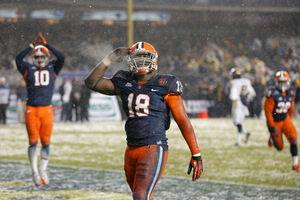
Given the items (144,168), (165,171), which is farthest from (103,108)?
(144,168)

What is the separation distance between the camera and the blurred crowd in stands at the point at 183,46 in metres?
21.5

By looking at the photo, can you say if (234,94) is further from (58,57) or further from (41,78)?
(41,78)

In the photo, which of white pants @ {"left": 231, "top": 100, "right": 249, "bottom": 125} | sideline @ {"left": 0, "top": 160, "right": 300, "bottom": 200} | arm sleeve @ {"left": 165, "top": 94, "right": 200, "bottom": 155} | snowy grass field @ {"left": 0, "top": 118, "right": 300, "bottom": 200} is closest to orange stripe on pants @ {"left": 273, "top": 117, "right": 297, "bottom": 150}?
snowy grass field @ {"left": 0, "top": 118, "right": 300, "bottom": 200}

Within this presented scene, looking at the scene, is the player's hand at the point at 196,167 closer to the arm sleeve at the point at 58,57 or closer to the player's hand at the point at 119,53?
the player's hand at the point at 119,53

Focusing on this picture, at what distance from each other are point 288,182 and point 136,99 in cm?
364

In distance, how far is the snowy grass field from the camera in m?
5.46

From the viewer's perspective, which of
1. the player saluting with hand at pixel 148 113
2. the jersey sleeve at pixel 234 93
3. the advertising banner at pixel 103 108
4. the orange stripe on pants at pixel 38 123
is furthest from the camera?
the advertising banner at pixel 103 108

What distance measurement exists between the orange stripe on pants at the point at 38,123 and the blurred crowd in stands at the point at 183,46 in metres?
13.7

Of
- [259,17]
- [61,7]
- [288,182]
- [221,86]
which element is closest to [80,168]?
[288,182]

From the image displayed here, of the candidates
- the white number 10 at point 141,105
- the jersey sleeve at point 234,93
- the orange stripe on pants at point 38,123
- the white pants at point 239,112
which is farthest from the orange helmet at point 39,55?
the jersey sleeve at point 234,93

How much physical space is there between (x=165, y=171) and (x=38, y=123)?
2.23 meters

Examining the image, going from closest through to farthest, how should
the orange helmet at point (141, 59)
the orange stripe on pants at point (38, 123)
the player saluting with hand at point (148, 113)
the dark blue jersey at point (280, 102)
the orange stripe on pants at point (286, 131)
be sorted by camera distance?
the player saluting with hand at point (148, 113)
the orange helmet at point (141, 59)
the orange stripe on pants at point (38, 123)
the orange stripe on pants at point (286, 131)
the dark blue jersey at point (280, 102)

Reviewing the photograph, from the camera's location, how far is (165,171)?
7.11 metres

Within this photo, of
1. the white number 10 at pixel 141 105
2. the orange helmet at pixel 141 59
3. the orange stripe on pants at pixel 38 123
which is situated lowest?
the orange stripe on pants at pixel 38 123
